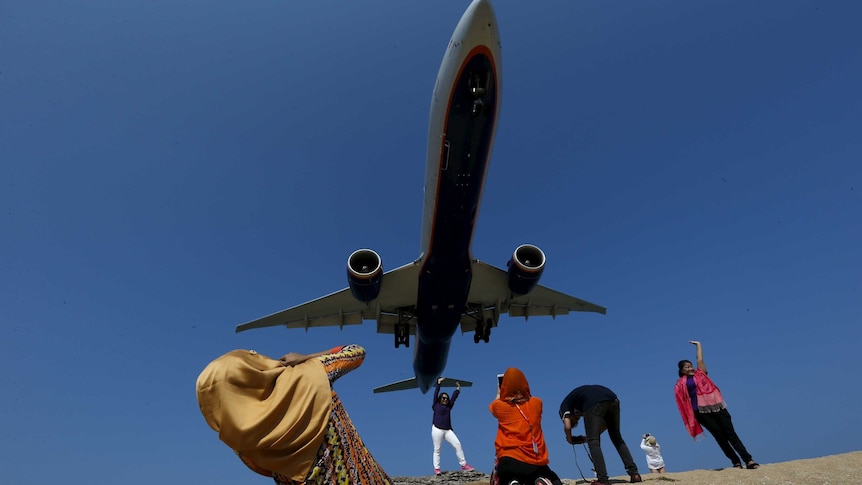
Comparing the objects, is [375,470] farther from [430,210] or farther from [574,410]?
[430,210]

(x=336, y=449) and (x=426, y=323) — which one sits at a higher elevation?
(x=426, y=323)

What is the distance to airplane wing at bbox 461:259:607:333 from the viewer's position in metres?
17.2

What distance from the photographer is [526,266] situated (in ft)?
50.2

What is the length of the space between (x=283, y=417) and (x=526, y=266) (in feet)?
43.4

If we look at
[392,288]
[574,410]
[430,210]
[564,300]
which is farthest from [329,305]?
[574,410]

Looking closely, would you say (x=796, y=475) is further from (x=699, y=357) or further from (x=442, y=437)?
(x=442, y=437)

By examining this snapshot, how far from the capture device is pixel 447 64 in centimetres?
1183

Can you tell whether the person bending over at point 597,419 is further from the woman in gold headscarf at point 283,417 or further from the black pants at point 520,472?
the woman in gold headscarf at point 283,417

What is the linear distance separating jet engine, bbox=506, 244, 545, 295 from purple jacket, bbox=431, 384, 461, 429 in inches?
205

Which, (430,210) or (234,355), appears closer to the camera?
(234,355)

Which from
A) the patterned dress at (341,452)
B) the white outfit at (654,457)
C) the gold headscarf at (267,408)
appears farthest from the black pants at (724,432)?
the gold headscarf at (267,408)

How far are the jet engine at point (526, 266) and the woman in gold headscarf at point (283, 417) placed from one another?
12.8m

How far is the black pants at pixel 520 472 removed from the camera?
402 centimetres

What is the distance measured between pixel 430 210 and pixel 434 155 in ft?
5.59
